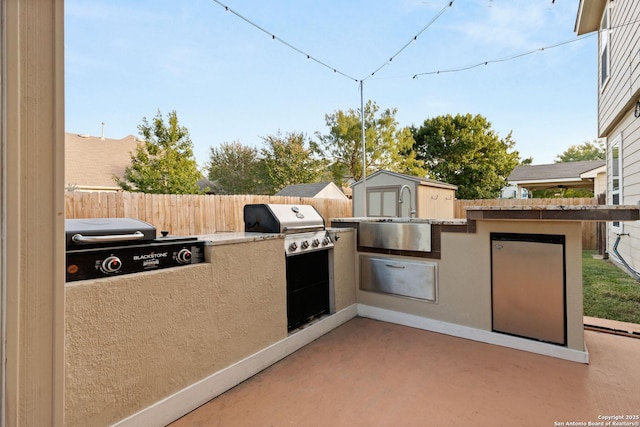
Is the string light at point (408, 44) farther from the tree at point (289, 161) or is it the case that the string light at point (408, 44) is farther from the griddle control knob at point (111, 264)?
the tree at point (289, 161)

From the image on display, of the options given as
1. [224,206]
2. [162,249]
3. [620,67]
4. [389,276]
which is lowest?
[389,276]

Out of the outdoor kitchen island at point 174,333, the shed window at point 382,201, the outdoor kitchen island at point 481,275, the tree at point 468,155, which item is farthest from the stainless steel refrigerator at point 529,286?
the tree at point 468,155

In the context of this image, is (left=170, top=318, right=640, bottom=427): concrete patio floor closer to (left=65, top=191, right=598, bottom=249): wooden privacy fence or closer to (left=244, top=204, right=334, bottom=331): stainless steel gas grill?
(left=244, top=204, right=334, bottom=331): stainless steel gas grill

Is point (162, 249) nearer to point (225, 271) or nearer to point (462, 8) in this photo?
point (225, 271)

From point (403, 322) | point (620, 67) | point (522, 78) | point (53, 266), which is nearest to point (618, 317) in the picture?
point (403, 322)

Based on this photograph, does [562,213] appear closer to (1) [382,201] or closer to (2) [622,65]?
(2) [622,65]

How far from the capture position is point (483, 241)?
3.01 meters

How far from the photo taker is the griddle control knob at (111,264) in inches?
65.7

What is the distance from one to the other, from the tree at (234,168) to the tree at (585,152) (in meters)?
34.5

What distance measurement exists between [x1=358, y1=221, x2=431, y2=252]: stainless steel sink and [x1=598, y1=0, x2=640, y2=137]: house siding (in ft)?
12.1

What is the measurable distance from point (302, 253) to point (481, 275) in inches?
67.8

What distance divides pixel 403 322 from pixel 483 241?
1226mm

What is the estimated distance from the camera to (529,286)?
277 cm

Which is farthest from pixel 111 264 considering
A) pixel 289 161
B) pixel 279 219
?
pixel 289 161
